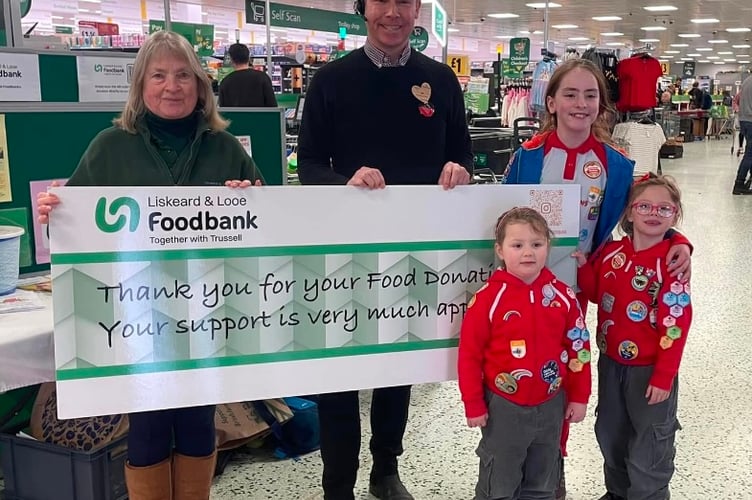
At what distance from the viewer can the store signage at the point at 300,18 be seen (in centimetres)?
998

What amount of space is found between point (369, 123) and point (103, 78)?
1374 mm

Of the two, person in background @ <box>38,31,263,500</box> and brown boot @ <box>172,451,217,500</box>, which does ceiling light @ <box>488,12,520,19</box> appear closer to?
person in background @ <box>38,31,263,500</box>

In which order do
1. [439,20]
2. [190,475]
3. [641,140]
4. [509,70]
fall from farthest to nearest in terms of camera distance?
1. [509,70]
2. [641,140]
3. [439,20]
4. [190,475]

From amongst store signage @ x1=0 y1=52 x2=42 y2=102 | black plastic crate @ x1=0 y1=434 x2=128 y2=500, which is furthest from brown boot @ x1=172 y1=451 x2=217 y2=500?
store signage @ x1=0 y1=52 x2=42 y2=102

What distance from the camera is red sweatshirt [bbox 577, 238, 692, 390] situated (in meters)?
1.81

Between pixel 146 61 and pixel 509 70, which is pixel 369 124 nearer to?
pixel 146 61

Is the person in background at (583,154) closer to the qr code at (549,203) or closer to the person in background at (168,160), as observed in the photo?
the qr code at (549,203)

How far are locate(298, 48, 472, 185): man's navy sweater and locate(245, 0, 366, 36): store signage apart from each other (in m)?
8.47

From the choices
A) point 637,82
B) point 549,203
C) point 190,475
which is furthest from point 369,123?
point 637,82

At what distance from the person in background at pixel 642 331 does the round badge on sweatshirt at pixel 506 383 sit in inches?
14.5

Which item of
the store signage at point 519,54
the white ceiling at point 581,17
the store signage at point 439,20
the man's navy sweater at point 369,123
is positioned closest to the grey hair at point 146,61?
the man's navy sweater at point 369,123

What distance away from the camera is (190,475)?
1.82 metres

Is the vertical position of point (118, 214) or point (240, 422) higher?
point (118, 214)

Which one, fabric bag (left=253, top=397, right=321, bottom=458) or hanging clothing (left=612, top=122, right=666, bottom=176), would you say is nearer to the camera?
fabric bag (left=253, top=397, right=321, bottom=458)
